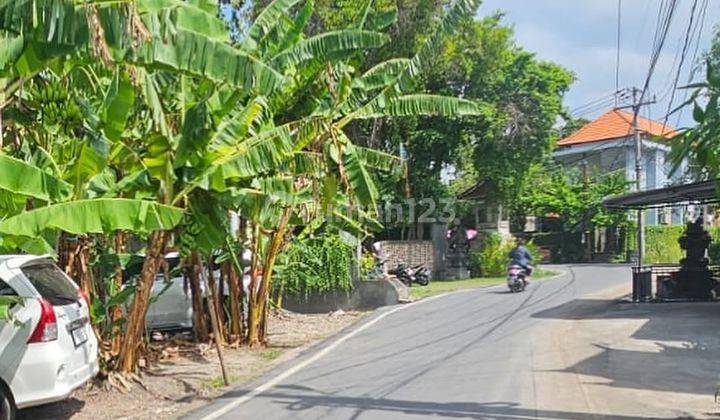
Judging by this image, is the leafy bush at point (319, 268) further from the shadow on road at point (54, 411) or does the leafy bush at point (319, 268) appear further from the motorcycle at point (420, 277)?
the shadow on road at point (54, 411)

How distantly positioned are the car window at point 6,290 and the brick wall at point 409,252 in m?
22.5

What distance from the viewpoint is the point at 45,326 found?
22.8 ft

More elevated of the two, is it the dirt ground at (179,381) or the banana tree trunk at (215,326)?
the banana tree trunk at (215,326)

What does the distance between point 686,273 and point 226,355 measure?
488 inches

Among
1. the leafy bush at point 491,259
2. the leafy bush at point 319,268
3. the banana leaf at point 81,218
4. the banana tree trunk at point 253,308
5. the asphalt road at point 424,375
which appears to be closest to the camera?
the banana leaf at point 81,218

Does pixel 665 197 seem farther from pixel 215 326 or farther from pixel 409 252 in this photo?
pixel 409 252

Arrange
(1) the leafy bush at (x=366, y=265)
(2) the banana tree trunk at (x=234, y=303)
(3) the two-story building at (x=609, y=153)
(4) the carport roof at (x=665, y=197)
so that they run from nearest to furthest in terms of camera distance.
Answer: (2) the banana tree trunk at (x=234, y=303) → (4) the carport roof at (x=665, y=197) → (1) the leafy bush at (x=366, y=265) → (3) the two-story building at (x=609, y=153)

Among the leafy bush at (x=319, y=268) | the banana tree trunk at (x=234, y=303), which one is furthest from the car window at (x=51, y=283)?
the leafy bush at (x=319, y=268)

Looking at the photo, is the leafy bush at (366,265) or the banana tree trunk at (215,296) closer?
the banana tree trunk at (215,296)

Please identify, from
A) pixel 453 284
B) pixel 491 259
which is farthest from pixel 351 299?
pixel 491 259

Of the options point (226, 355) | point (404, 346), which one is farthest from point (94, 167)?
point (404, 346)

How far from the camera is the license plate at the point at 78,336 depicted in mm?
7430

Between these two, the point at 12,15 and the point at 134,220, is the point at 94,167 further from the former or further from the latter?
the point at 12,15

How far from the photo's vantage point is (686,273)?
738 inches
